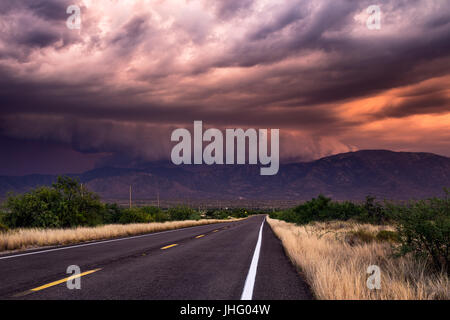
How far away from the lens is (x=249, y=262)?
1023 cm

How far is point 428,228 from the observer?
761 centimetres

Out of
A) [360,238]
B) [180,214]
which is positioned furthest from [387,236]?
[180,214]

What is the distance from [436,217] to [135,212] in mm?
41535

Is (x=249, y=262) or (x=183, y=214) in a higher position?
(x=249, y=262)

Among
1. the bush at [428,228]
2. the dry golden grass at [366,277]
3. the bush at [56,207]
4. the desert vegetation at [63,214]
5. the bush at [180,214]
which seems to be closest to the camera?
the dry golden grass at [366,277]

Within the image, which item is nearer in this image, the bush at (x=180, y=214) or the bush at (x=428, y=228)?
the bush at (x=428, y=228)

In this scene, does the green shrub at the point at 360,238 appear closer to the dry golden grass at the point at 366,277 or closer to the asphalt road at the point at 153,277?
the dry golden grass at the point at 366,277

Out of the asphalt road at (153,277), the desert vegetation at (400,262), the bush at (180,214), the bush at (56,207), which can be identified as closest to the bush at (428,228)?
the desert vegetation at (400,262)

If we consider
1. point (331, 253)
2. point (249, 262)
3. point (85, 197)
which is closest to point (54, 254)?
point (249, 262)

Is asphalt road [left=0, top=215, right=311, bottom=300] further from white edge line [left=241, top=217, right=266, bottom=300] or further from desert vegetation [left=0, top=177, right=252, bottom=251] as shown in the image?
desert vegetation [left=0, top=177, right=252, bottom=251]

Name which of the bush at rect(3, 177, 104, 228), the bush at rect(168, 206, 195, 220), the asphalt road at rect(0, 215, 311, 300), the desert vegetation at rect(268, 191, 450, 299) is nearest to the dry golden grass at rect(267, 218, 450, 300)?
the desert vegetation at rect(268, 191, 450, 299)

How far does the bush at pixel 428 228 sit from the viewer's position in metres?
7.59
